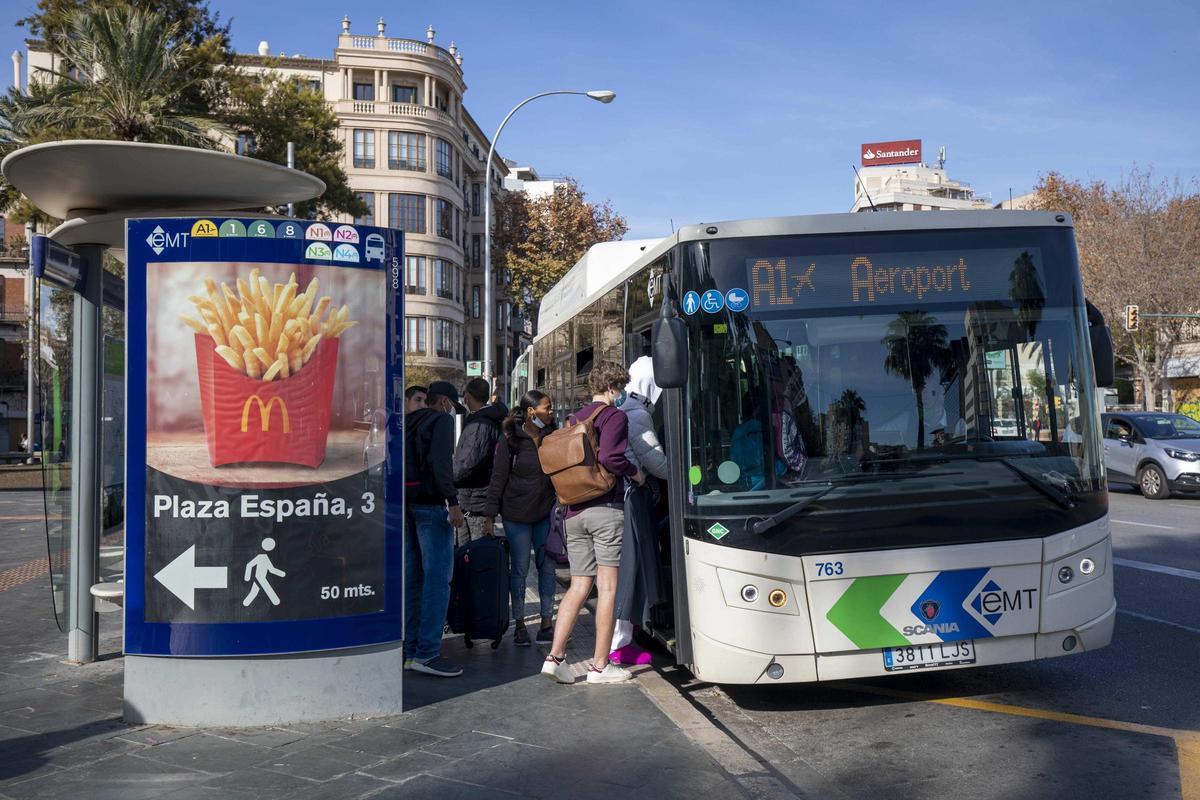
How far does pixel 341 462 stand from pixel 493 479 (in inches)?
80.3

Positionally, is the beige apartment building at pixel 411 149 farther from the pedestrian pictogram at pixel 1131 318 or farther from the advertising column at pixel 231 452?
the advertising column at pixel 231 452

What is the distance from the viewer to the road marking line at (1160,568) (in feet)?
34.8

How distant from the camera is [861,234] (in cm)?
628

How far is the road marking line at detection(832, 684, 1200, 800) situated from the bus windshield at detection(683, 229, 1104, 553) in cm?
104

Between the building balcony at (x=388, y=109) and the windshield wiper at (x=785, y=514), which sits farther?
the building balcony at (x=388, y=109)

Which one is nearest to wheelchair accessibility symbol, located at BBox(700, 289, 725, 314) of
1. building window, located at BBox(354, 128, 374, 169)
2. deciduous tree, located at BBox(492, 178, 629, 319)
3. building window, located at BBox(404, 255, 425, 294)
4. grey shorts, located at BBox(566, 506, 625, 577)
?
grey shorts, located at BBox(566, 506, 625, 577)

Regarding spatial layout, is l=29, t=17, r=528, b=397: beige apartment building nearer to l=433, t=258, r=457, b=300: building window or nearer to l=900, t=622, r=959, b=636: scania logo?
l=433, t=258, r=457, b=300: building window

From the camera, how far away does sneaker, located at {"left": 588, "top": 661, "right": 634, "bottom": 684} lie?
22.5 ft

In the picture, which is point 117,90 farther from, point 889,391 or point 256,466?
point 889,391

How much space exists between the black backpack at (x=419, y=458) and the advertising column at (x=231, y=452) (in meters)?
1.18

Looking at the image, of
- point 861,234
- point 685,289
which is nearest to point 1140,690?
point 861,234

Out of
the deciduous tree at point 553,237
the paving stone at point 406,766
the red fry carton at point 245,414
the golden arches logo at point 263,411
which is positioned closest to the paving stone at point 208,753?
the paving stone at point 406,766

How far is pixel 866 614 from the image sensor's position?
5863 mm

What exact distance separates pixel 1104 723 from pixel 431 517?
13.3 feet
